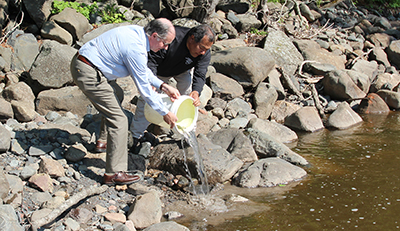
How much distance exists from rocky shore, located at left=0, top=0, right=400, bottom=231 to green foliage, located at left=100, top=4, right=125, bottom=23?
33 cm

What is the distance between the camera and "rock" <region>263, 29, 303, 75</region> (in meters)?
9.67

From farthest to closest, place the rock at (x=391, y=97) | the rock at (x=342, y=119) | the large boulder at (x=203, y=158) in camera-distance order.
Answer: the rock at (x=391, y=97) < the rock at (x=342, y=119) < the large boulder at (x=203, y=158)

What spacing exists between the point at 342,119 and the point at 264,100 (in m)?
1.72

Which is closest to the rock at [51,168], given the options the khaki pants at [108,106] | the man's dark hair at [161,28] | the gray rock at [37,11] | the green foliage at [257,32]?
the khaki pants at [108,106]

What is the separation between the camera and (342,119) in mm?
7797

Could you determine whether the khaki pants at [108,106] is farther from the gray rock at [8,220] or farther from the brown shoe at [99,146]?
the gray rock at [8,220]

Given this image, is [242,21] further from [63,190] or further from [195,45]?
[63,190]

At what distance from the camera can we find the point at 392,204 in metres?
4.32

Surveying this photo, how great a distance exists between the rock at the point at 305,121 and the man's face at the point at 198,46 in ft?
11.8

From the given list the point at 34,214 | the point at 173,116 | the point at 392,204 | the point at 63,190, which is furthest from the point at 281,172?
the point at 34,214

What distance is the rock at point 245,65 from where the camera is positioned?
8203 mm

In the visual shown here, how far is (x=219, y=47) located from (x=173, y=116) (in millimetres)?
5709

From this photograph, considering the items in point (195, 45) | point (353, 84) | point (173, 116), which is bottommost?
point (353, 84)

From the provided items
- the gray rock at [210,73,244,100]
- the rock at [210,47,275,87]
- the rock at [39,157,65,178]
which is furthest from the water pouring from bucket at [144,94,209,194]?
the rock at [210,47,275,87]
